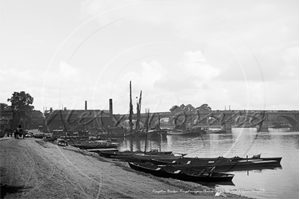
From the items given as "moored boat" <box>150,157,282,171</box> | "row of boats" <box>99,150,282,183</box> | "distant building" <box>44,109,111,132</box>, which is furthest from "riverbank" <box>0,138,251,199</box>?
"distant building" <box>44,109,111,132</box>

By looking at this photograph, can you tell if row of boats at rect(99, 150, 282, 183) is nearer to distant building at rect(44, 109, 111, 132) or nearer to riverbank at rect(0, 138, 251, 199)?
riverbank at rect(0, 138, 251, 199)

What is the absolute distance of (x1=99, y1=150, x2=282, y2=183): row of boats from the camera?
100 feet

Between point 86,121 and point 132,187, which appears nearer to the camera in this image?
point 132,187

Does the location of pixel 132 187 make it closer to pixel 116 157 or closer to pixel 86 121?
pixel 116 157

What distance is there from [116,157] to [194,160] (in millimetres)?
11949

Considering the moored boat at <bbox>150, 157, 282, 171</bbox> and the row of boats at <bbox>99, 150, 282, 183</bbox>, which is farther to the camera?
the moored boat at <bbox>150, 157, 282, 171</bbox>

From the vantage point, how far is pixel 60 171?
2475cm

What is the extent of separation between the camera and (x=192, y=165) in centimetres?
3681

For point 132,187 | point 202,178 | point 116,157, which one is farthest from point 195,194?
point 116,157

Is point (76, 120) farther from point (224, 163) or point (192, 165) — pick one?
point (192, 165)

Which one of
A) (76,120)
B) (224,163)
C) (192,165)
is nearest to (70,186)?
(192,165)

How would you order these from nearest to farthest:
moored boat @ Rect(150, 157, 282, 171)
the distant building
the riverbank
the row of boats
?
the riverbank, the row of boats, moored boat @ Rect(150, 157, 282, 171), the distant building

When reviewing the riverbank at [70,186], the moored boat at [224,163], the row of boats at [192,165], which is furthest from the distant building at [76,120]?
the riverbank at [70,186]

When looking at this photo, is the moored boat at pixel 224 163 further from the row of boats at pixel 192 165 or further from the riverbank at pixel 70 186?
the riverbank at pixel 70 186
